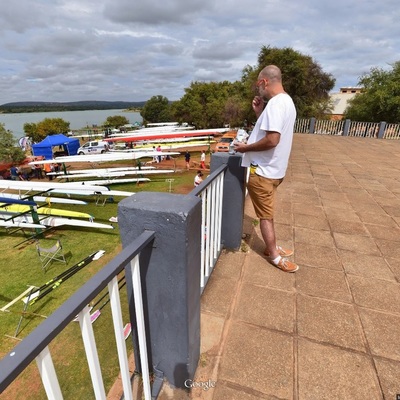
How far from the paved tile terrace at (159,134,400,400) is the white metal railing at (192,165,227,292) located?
0.61 feet

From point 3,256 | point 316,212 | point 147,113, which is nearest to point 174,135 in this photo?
point 3,256

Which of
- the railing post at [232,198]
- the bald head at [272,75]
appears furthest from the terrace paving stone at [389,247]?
the bald head at [272,75]

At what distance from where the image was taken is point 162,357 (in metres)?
1.73

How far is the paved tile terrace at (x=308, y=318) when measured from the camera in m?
1.82

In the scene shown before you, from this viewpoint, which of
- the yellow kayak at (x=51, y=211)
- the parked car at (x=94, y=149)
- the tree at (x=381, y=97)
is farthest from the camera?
the parked car at (x=94, y=149)

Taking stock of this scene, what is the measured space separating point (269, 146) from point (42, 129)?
76908 millimetres

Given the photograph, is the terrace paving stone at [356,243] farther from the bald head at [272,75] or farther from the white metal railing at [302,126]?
the white metal railing at [302,126]

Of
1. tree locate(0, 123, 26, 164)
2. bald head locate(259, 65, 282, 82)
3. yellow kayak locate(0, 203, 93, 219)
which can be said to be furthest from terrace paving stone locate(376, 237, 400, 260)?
tree locate(0, 123, 26, 164)

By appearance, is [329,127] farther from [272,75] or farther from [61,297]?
[61,297]

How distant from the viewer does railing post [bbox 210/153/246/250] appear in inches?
115

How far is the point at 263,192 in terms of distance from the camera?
274 centimetres

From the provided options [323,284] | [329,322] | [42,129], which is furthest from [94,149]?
[42,129]

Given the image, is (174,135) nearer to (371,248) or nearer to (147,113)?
(371,248)

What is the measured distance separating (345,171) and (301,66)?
75.0ft
